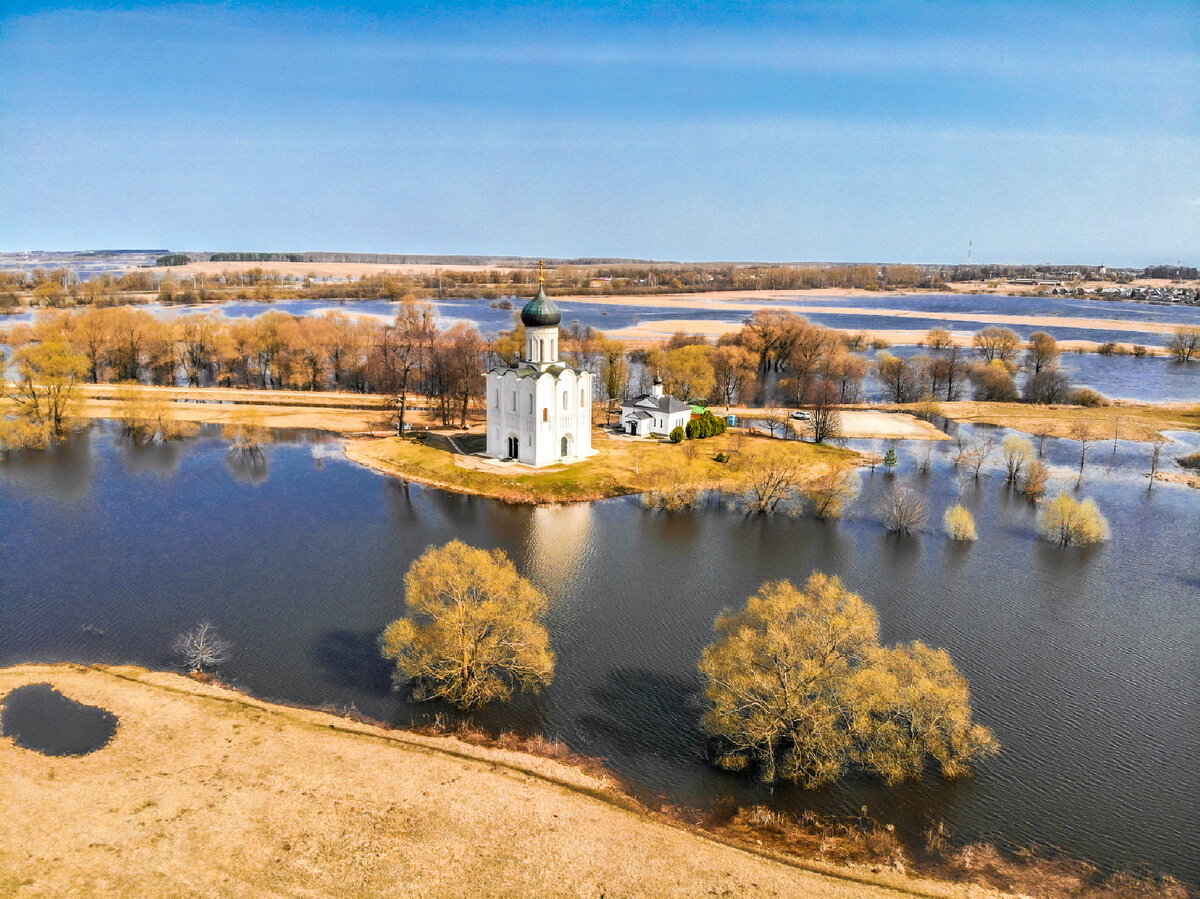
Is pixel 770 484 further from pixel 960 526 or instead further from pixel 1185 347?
pixel 1185 347

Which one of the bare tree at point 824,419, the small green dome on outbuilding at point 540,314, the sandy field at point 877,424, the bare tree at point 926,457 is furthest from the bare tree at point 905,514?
the small green dome on outbuilding at point 540,314

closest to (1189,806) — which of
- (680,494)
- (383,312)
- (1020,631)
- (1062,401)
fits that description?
(1020,631)

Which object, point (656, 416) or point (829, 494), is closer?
point (829, 494)

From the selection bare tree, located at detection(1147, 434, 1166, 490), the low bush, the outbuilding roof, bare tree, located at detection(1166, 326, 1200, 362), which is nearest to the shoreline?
the low bush

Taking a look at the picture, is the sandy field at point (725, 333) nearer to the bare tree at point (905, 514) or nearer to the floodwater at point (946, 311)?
the floodwater at point (946, 311)

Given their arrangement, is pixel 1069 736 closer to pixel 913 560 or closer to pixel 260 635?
pixel 913 560

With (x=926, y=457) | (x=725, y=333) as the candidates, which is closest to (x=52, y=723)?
(x=926, y=457)
